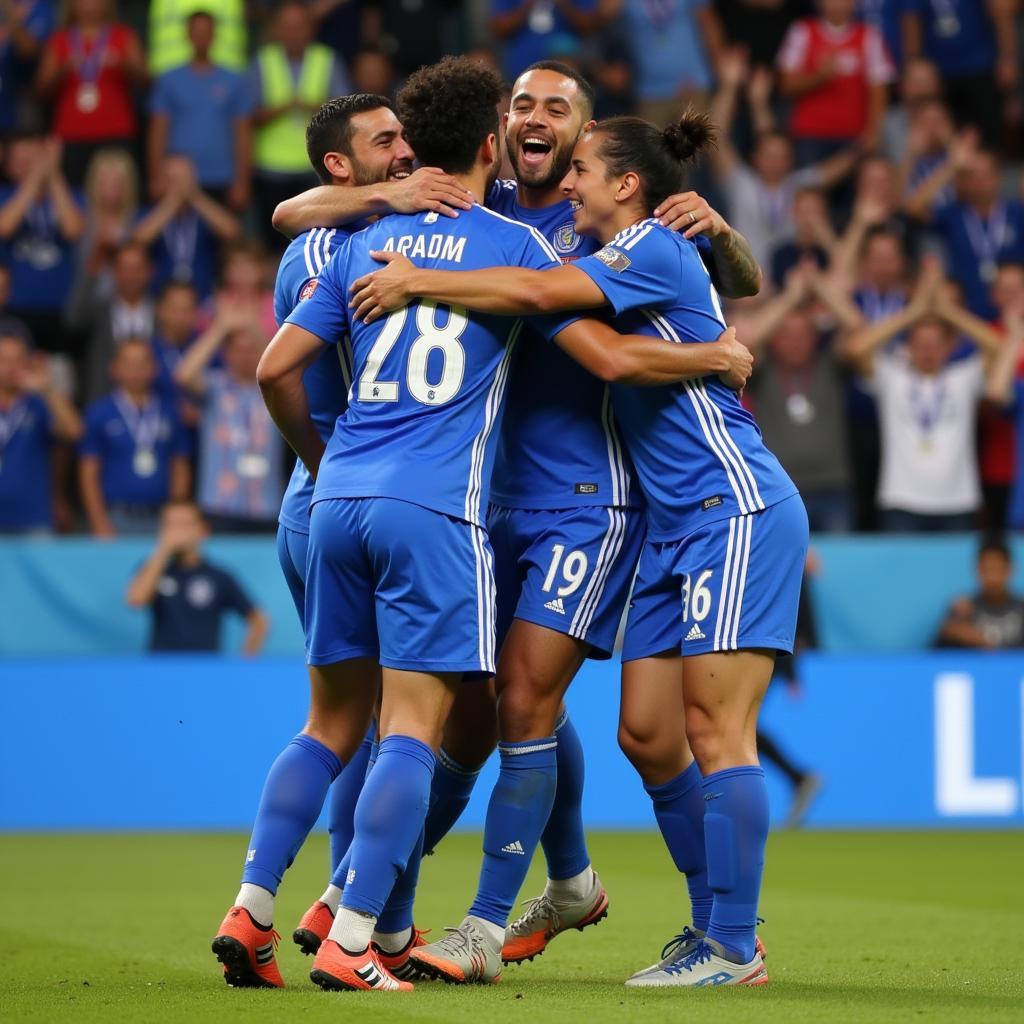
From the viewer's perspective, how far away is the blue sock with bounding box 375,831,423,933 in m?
5.30

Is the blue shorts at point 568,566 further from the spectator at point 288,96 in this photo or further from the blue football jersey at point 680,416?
the spectator at point 288,96

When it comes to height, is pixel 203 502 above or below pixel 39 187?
below

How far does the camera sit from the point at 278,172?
13.8m

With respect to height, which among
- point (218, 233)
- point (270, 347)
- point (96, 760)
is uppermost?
point (218, 233)

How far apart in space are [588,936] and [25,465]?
6.18 m

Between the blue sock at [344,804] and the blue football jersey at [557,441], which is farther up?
the blue football jersey at [557,441]

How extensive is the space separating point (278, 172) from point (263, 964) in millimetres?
9566

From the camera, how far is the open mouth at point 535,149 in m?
→ 5.88

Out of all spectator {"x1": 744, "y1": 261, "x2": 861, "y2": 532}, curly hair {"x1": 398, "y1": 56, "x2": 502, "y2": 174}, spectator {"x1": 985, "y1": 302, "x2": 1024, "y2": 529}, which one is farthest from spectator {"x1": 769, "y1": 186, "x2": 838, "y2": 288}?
curly hair {"x1": 398, "y1": 56, "x2": 502, "y2": 174}

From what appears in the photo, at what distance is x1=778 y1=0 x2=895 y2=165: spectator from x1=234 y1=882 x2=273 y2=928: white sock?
34.9ft

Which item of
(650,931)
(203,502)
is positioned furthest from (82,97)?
(650,931)

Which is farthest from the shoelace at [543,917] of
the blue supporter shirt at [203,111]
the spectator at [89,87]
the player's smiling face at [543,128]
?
the spectator at [89,87]

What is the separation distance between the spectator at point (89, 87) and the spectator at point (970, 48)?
6.29 metres

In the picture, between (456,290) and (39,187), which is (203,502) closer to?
(39,187)
